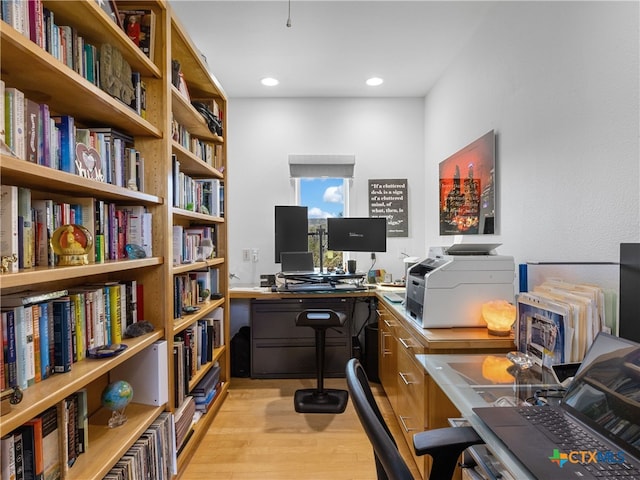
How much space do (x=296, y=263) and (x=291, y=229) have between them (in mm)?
338

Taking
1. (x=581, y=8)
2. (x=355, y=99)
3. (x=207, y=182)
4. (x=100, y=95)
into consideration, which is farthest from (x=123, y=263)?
(x=355, y=99)

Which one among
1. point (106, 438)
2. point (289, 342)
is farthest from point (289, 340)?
point (106, 438)

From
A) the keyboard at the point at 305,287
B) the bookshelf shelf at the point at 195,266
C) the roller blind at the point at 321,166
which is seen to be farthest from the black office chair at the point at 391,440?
the roller blind at the point at 321,166

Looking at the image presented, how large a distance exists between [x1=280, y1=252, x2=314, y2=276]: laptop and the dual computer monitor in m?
0.09

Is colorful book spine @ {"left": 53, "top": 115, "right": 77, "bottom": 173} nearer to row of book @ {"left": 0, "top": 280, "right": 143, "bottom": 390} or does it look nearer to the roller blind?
row of book @ {"left": 0, "top": 280, "right": 143, "bottom": 390}

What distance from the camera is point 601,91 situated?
1399mm

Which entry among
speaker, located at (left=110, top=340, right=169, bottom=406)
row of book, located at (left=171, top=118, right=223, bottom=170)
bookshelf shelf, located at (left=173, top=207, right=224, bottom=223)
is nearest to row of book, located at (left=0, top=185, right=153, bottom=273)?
bookshelf shelf, located at (left=173, top=207, right=224, bottom=223)

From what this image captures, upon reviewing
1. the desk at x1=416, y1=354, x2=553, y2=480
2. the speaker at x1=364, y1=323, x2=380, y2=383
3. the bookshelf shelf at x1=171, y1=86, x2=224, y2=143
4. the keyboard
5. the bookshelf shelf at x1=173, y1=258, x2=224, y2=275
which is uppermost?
the bookshelf shelf at x1=171, y1=86, x2=224, y2=143

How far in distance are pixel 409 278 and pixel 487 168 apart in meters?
0.95

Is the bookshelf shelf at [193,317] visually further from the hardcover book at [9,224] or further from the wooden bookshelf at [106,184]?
the hardcover book at [9,224]

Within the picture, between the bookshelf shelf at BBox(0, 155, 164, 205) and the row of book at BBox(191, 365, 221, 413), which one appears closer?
the bookshelf shelf at BBox(0, 155, 164, 205)

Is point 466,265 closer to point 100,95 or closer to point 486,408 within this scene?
point 486,408

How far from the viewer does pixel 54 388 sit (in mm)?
1036

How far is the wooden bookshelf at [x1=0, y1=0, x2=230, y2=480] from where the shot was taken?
0.99m
